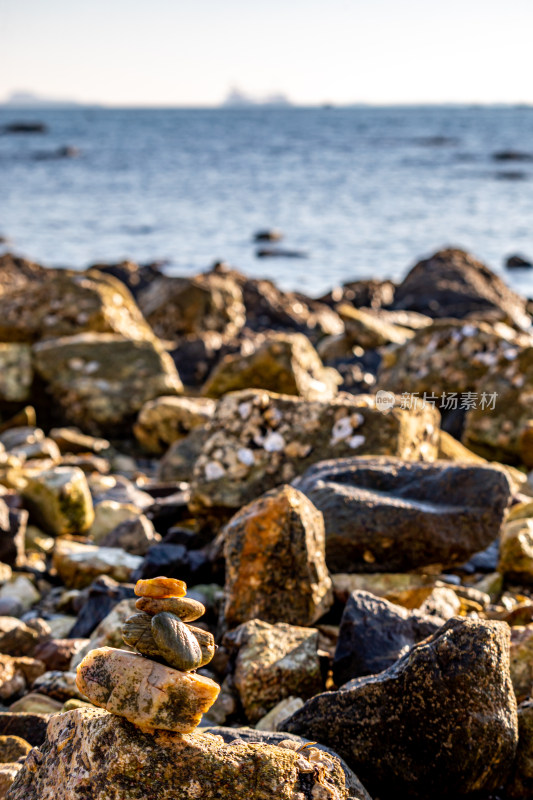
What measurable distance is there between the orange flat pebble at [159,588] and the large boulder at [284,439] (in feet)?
8.94

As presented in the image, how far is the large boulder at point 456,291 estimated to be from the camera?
47.5ft

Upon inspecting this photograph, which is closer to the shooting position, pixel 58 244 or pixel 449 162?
pixel 58 244

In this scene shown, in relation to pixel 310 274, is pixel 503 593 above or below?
above

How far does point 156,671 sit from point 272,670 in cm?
116

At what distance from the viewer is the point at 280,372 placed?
291 inches

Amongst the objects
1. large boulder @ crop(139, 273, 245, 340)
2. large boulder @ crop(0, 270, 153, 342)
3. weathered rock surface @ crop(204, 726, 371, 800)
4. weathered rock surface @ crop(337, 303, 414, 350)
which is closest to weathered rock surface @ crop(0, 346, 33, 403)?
large boulder @ crop(0, 270, 153, 342)

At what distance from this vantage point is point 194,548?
464 centimetres

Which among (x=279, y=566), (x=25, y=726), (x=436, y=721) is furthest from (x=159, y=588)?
(x=279, y=566)

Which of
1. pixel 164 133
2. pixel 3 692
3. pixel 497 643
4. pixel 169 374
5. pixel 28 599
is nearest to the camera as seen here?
pixel 497 643

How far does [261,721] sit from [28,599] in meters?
2.01

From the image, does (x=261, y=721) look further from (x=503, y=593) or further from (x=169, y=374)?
(x=169, y=374)

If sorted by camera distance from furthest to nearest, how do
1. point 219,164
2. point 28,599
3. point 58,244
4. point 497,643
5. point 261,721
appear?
point 219,164 < point 58,244 < point 28,599 < point 261,721 < point 497,643

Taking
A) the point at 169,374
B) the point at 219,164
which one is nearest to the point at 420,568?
the point at 169,374

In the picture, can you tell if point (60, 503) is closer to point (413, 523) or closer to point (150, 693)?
point (413, 523)
